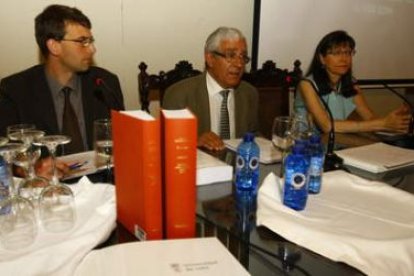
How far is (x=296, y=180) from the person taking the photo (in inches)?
36.2

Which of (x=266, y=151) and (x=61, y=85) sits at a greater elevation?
(x=61, y=85)

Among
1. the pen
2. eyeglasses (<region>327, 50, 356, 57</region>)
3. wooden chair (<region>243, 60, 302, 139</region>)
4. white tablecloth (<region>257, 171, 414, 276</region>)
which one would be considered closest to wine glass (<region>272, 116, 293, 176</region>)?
white tablecloth (<region>257, 171, 414, 276</region>)

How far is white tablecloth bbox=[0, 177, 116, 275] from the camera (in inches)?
26.5

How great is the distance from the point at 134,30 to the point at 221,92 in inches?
25.1

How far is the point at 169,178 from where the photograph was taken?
2.54ft

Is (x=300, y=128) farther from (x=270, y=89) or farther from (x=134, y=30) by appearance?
(x=134, y=30)

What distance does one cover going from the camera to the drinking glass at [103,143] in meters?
1.17

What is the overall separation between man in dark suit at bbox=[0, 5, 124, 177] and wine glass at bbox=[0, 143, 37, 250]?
2.34 ft

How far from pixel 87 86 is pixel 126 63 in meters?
0.49

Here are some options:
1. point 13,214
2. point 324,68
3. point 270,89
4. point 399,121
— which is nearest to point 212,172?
point 13,214

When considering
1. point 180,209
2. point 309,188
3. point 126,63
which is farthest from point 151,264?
point 126,63

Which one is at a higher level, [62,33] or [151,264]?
[62,33]

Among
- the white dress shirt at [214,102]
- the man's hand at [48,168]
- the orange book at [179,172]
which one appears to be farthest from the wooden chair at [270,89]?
the orange book at [179,172]

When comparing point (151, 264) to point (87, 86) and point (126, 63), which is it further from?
point (126, 63)
